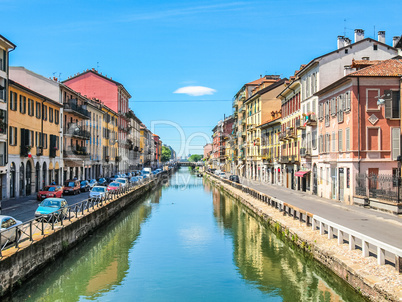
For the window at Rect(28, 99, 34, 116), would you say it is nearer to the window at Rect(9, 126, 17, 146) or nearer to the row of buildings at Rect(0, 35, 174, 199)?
the row of buildings at Rect(0, 35, 174, 199)

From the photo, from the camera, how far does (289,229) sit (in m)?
21.5

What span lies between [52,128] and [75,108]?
718cm

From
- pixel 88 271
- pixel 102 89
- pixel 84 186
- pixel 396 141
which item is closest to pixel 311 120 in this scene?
pixel 396 141

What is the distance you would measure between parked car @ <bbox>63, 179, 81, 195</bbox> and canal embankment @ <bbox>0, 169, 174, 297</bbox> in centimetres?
1378

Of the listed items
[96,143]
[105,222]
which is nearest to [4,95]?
[105,222]

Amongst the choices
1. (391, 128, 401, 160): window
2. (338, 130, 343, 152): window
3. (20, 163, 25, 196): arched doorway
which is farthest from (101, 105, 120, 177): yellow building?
(391, 128, 401, 160): window

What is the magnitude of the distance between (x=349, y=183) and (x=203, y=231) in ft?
38.9

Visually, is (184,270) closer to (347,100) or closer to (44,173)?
(347,100)

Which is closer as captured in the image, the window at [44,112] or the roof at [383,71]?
the roof at [383,71]

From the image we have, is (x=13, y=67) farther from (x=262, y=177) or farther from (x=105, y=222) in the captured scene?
(x=262, y=177)

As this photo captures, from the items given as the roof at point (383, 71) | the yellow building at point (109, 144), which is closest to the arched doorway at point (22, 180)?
the roof at point (383, 71)

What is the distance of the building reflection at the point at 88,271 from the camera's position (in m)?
14.2

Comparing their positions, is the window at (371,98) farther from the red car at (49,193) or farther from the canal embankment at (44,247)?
the red car at (49,193)

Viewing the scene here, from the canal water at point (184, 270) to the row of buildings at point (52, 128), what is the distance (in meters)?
12.8
